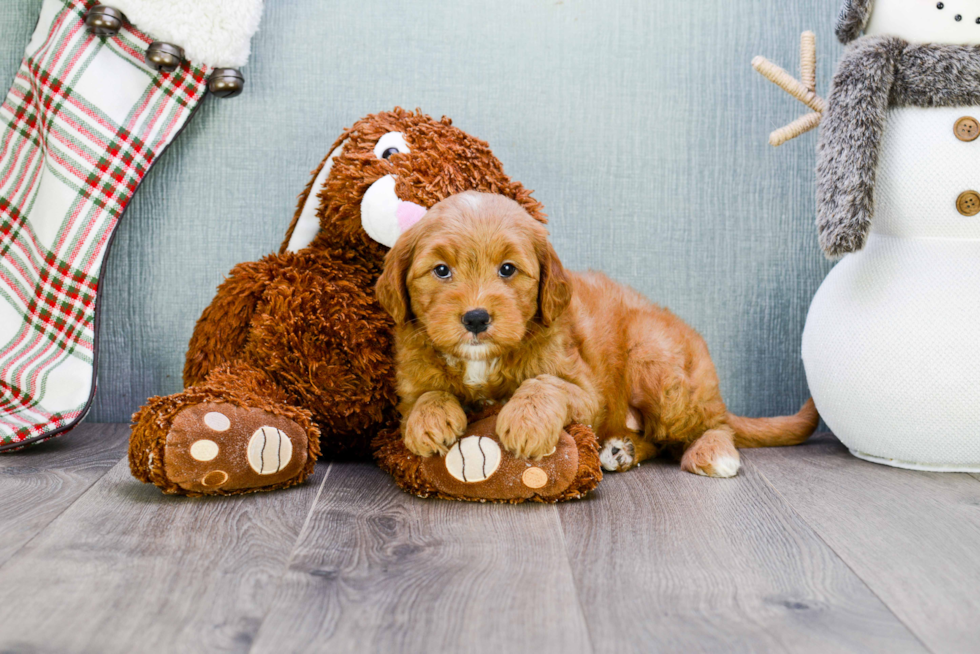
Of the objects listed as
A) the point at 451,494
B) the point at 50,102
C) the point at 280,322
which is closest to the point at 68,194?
the point at 50,102

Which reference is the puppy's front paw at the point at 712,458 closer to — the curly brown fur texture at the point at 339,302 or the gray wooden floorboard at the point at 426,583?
the gray wooden floorboard at the point at 426,583

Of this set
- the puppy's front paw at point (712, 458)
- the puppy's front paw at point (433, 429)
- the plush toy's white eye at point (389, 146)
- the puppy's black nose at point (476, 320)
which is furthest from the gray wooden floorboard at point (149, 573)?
the puppy's front paw at point (712, 458)

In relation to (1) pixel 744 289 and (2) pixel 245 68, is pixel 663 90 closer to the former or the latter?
(1) pixel 744 289

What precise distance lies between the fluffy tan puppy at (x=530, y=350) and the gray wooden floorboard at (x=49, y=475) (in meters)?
0.72

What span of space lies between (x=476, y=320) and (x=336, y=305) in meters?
0.47

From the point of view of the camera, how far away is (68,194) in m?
2.15

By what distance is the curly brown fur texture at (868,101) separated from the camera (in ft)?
6.06

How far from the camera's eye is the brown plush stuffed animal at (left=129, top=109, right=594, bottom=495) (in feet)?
5.96

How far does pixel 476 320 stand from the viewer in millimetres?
1569

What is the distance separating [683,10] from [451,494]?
1.57m

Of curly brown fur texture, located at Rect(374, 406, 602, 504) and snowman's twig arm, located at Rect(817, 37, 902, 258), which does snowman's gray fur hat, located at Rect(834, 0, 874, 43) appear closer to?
snowman's twig arm, located at Rect(817, 37, 902, 258)

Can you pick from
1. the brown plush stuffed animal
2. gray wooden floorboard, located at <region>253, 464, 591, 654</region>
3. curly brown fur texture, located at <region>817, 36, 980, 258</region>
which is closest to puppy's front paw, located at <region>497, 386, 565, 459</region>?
gray wooden floorboard, located at <region>253, 464, 591, 654</region>

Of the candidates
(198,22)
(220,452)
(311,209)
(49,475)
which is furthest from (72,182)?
(220,452)

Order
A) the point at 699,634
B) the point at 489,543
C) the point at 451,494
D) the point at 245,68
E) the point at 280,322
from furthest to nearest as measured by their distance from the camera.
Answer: the point at 245,68, the point at 280,322, the point at 451,494, the point at 489,543, the point at 699,634
